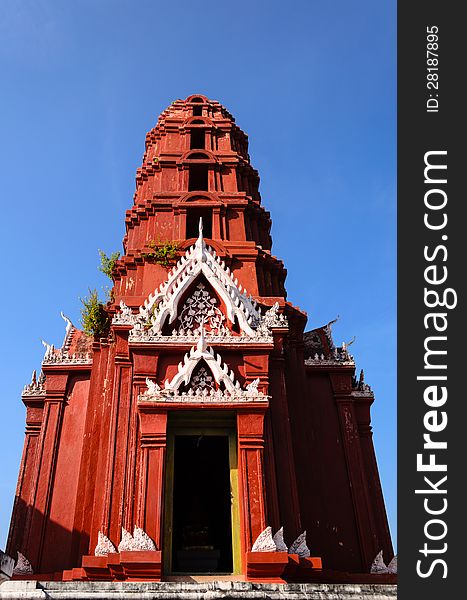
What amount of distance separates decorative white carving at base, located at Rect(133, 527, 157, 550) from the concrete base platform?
1.59 meters

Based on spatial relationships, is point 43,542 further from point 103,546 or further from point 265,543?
point 265,543

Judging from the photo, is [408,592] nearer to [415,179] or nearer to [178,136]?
[415,179]

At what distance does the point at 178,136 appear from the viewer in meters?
16.3

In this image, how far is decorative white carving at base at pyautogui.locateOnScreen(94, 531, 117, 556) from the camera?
870 centimetres

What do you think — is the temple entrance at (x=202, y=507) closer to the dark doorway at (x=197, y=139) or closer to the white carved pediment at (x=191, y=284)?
the white carved pediment at (x=191, y=284)

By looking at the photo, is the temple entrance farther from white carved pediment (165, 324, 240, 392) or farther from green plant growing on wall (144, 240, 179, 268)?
green plant growing on wall (144, 240, 179, 268)

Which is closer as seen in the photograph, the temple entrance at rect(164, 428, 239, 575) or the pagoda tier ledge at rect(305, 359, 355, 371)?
the temple entrance at rect(164, 428, 239, 575)

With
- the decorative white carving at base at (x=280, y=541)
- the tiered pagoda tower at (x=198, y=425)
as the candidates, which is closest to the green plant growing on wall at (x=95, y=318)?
the tiered pagoda tower at (x=198, y=425)

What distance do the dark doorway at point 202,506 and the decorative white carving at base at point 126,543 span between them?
3264mm

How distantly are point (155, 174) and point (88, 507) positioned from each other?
8374mm

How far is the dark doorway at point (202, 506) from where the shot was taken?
1144 centimetres

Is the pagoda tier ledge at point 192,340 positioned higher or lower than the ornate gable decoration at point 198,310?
lower

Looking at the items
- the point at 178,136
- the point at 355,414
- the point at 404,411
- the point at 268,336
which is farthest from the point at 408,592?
the point at 178,136

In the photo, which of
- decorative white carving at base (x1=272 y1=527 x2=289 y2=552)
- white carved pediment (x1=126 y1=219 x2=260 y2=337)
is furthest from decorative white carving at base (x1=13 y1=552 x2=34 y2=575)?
decorative white carving at base (x1=272 y1=527 x2=289 y2=552)
